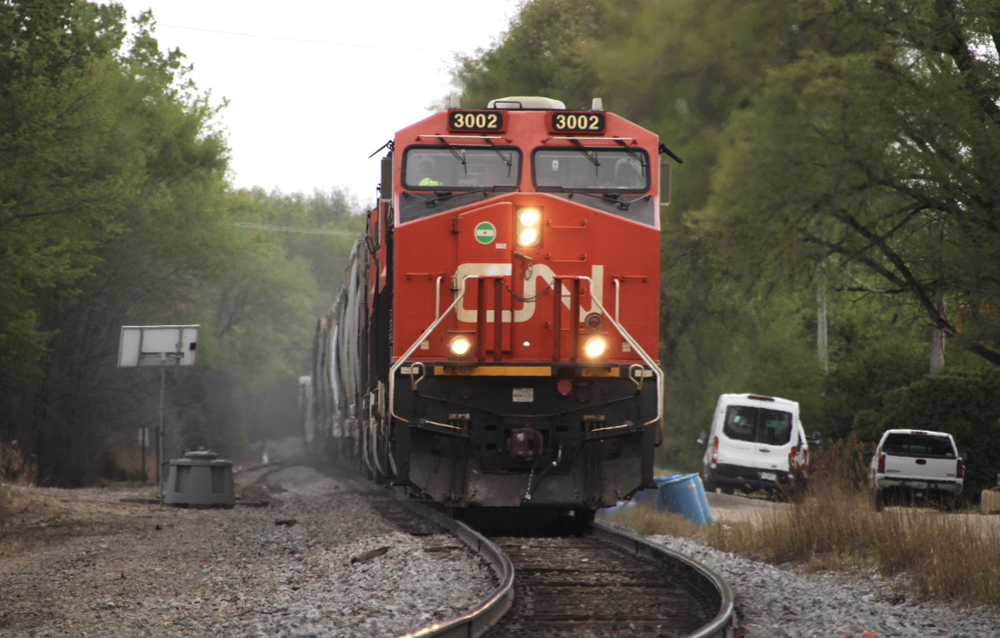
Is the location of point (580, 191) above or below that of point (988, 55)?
below

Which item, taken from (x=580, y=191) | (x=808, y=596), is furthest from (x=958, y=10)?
(x=808, y=596)

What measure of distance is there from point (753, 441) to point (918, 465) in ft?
15.7

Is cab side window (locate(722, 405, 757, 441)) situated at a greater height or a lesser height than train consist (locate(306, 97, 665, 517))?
lesser

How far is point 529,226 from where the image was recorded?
39.9 feet

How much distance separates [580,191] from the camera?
12.4m

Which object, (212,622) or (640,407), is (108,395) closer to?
(640,407)

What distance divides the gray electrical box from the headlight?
389 inches

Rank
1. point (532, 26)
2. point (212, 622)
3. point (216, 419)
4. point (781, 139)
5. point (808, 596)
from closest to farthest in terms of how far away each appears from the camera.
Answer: point (212, 622)
point (808, 596)
point (781, 139)
point (532, 26)
point (216, 419)

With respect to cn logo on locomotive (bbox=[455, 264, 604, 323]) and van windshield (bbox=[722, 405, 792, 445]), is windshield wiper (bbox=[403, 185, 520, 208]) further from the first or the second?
van windshield (bbox=[722, 405, 792, 445])

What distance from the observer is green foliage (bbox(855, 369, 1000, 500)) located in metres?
24.8

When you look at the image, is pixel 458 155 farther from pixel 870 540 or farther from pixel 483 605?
pixel 483 605

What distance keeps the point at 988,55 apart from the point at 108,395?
85.5 feet

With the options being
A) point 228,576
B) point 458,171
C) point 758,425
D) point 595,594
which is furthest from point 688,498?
point 758,425

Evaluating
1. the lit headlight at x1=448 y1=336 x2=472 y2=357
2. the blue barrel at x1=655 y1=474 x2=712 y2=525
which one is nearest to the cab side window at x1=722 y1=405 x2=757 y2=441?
the blue barrel at x1=655 y1=474 x2=712 y2=525
